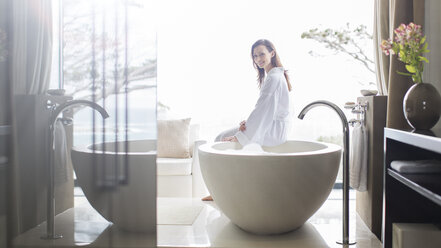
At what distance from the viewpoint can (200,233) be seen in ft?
8.30

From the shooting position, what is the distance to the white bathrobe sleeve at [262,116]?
2943 millimetres

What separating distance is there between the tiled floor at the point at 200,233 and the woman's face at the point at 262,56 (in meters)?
1.16

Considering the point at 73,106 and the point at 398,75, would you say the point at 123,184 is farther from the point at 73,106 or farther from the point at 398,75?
the point at 398,75

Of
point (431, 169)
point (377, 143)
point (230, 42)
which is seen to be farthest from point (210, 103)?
point (431, 169)

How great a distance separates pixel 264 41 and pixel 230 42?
1143 millimetres

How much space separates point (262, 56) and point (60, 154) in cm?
202

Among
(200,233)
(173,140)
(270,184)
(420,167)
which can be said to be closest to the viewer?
(420,167)

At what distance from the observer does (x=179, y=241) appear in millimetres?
2369

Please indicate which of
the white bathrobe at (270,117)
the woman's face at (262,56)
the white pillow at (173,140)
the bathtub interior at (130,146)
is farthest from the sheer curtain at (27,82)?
the white pillow at (173,140)

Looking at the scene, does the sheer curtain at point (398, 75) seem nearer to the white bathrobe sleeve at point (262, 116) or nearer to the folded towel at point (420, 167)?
the folded towel at point (420, 167)

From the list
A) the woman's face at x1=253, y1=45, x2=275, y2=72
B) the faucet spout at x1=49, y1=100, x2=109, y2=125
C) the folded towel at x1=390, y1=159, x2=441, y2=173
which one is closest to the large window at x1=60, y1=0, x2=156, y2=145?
the faucet spout at x1=49, y1=100, x2=109, y2=125

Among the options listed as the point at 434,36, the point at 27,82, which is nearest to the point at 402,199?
the point at 434,36

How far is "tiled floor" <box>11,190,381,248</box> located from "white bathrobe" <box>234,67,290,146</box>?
59cm

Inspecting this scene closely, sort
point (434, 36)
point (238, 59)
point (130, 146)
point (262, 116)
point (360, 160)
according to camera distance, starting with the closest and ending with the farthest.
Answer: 1. point (130, 146)
2. point (434, 36)
3. point (360, 160)
4. point (262, 116)
5. point (238, 59)
